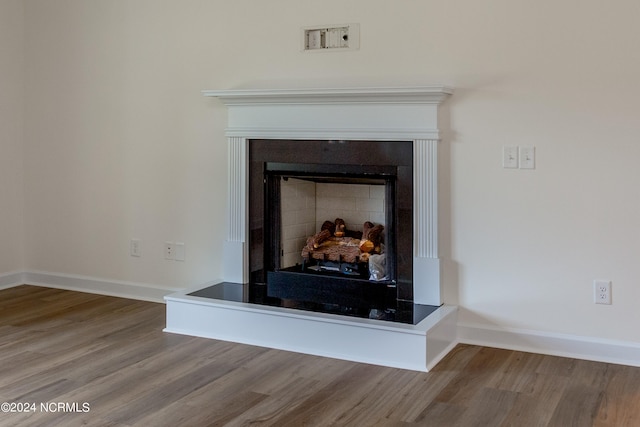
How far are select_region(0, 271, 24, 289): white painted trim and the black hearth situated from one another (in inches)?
76.0

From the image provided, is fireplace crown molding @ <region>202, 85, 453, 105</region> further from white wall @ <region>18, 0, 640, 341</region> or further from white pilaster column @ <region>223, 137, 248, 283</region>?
white pilaster column @ <region>223, 137, 248, 283</region>

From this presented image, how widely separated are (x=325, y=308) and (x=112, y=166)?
1.90m

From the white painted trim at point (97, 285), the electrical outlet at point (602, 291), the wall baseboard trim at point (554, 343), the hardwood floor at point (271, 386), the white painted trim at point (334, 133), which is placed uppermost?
the white painted trim at point (334, 133)

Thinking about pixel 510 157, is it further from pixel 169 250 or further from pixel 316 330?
pixel 169 250

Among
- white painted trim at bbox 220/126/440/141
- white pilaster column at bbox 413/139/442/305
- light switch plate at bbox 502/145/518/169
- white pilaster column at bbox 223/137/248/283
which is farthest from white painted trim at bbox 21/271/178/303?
light switch plate at bbox 502/145/518/169

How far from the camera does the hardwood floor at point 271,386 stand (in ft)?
A: 8.21

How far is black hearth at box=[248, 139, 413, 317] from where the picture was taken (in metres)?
3.55

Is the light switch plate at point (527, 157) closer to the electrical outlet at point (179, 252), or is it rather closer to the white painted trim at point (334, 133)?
the white painted trim at point (334, 133)

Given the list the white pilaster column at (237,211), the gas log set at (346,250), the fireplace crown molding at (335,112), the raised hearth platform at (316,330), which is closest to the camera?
the raised hearth platform at (316,330)

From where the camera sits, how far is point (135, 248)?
439 centimetres

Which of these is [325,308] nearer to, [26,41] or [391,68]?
[391,68]

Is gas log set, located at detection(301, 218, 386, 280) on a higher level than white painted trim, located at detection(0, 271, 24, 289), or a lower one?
higher

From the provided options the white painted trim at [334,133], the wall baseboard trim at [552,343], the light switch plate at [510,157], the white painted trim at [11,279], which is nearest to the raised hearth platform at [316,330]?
the wall baseboard trim at [552,343]

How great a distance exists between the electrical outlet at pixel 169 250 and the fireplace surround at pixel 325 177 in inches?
19.1
